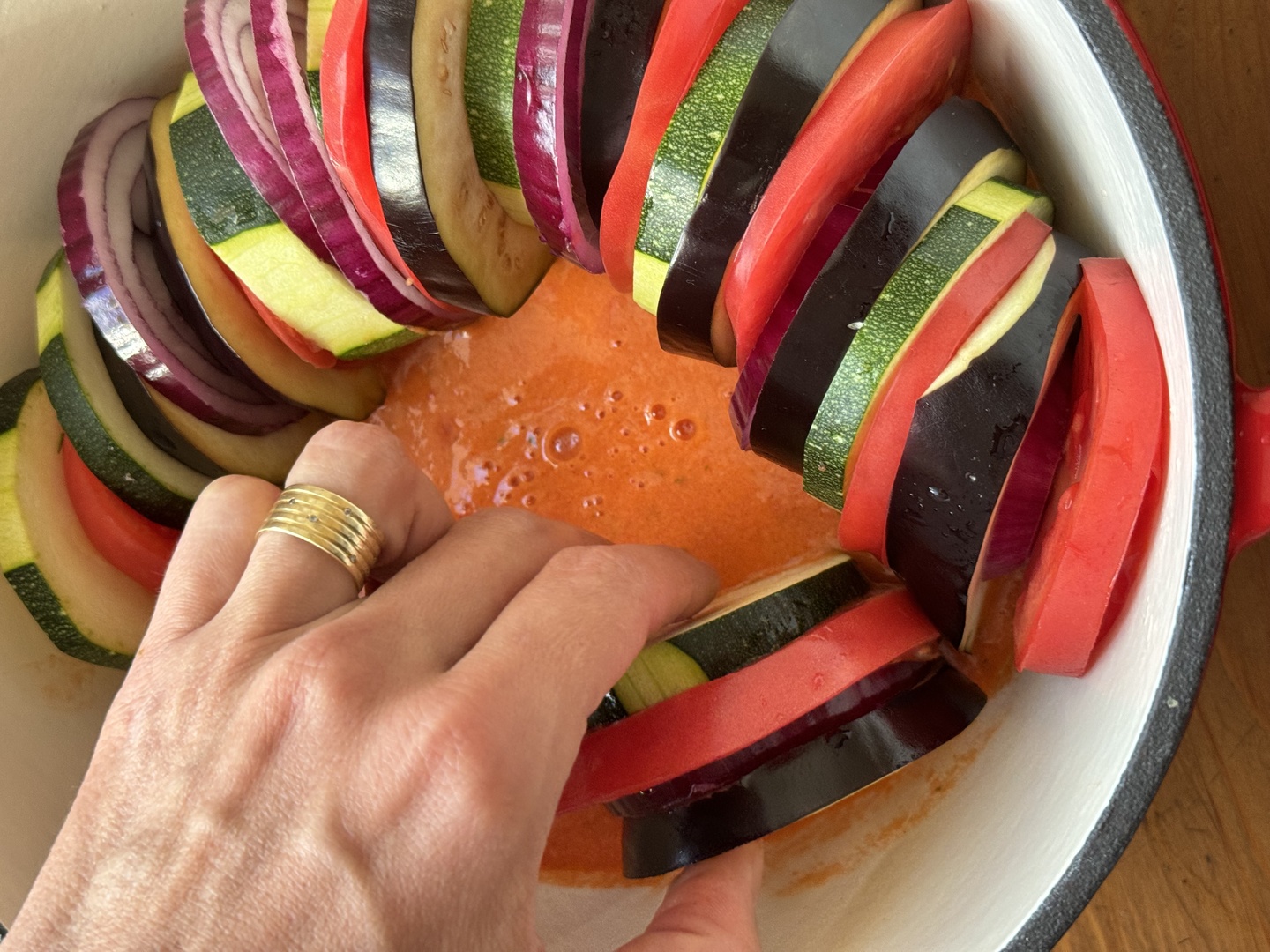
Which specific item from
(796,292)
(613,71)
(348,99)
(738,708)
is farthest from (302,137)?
(738,708)

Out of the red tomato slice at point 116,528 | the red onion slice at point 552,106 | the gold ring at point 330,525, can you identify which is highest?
the red onion slice at point 552,106

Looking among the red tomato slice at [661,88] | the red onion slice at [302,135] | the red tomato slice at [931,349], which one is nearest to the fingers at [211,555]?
the red onion slice at [302,135]

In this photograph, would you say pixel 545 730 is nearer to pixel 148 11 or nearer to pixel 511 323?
pixel 511 323

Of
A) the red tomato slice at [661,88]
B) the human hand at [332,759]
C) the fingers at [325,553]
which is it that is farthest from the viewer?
the red tomato slice at [661,88]

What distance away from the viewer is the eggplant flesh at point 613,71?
39.9 inches

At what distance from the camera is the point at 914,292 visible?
0.93m

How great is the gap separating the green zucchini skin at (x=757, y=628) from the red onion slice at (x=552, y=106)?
18.9 inches

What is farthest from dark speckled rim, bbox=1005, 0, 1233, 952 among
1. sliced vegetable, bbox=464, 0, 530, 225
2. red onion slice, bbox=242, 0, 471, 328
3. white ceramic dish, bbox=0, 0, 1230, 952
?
red onion slice, bbox=242, 0, 471, 328

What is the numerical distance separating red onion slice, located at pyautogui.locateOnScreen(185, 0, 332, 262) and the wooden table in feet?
3.29

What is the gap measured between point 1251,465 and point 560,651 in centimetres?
57

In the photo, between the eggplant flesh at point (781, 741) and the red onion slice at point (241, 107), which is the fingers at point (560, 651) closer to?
the eggplant flesh at point (781, 741)

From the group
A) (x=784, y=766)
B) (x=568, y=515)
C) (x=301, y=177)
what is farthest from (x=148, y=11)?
(x=784, y=766)

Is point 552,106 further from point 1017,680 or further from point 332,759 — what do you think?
point 1017,680

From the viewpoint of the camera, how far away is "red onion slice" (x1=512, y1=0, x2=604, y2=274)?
1.00m
